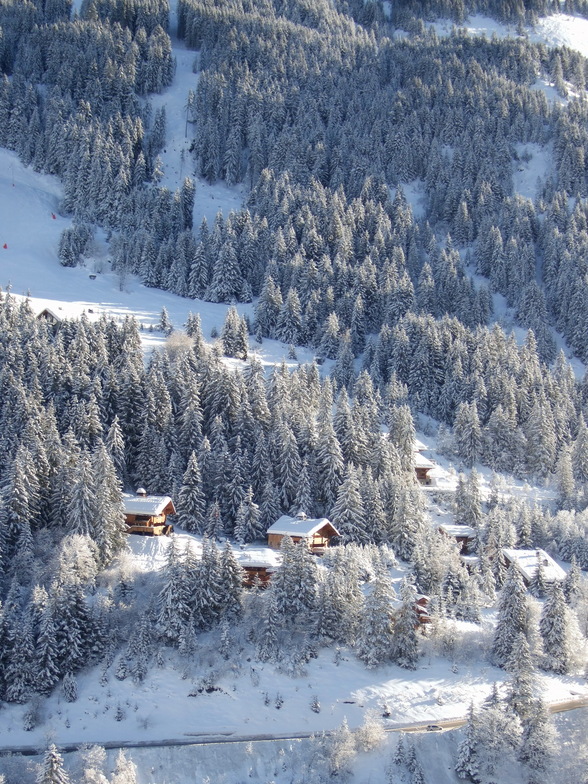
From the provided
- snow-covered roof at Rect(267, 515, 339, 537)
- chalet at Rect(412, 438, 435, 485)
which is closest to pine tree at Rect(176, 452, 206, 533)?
snow-covered roof at Rect(267, 515, 339, 537)

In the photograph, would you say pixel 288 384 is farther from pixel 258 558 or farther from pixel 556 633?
pixel 556 633

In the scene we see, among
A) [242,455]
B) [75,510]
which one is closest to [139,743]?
[75,510]

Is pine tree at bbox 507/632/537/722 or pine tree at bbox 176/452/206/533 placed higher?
pine tree at bbox 507/632/537/722

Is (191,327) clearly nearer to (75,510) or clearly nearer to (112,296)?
(112,296)

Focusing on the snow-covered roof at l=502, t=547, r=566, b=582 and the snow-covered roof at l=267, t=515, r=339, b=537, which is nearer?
the snow-covered roof at l=267, t=515, r=339, b=537

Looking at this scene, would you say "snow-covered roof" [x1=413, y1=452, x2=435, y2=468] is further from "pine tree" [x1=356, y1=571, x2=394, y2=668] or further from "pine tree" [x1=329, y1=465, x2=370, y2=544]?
"pine tree" [x1=356, y1=571, x2=394, y2=668]

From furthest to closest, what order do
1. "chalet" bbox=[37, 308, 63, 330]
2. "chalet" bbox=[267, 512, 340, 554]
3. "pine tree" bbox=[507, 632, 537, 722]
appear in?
1. "chalet" bbox=[37, 308, 63, 330]
2. "chalet" bbox=[267, 512, 340, 554]
3. "pine tree" bbox=[507, 632, 537, 722]

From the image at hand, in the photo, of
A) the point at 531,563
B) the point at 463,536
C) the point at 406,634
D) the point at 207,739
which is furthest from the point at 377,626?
the point at 463,536

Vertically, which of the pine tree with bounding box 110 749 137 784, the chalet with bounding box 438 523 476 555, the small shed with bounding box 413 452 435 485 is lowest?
the small shed with bounding box 413 452 435 485
